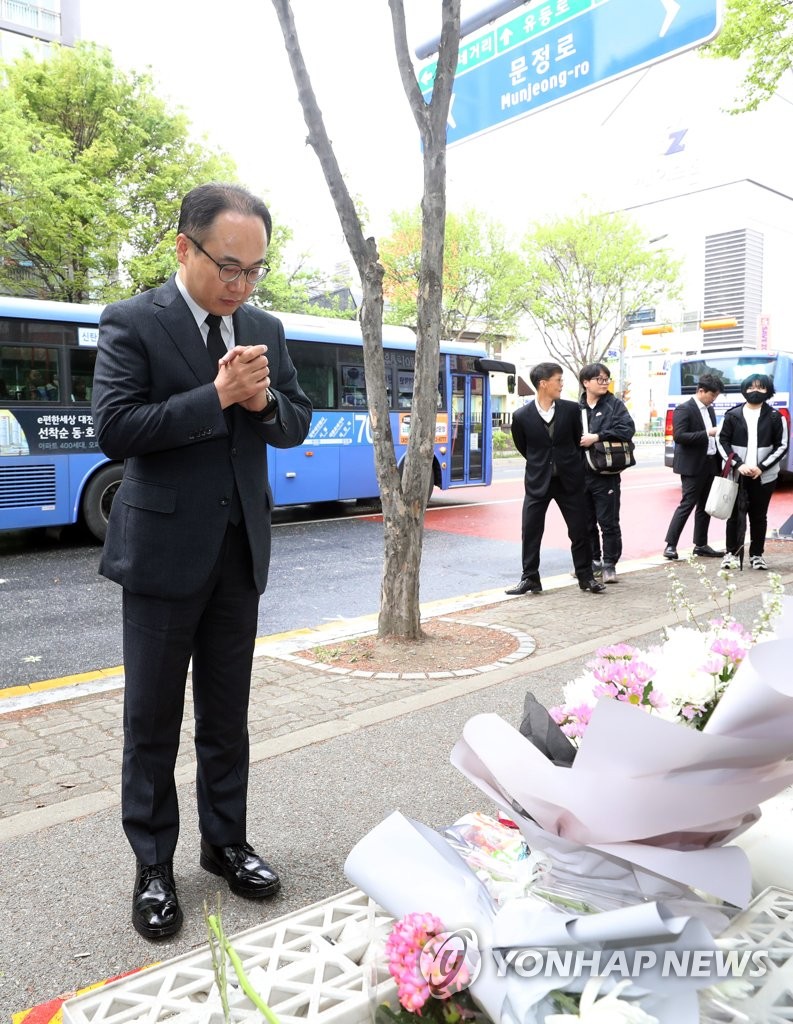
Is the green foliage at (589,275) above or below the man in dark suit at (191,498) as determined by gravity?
above

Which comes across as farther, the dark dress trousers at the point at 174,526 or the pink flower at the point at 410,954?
the dark dress trousers at the point at 174,526

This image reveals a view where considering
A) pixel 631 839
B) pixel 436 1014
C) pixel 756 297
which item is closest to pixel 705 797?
pixel 631 839

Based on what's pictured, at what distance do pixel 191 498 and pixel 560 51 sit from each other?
16.8ft

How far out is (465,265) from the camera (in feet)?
108

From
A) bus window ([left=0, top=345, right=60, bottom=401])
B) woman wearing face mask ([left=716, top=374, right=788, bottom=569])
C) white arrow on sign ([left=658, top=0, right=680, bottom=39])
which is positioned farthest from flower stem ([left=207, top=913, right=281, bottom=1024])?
bus window ([left=0, top=345, right=60, bottom=401])

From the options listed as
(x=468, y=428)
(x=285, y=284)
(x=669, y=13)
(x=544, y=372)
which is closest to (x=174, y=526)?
(x=669, y=13)

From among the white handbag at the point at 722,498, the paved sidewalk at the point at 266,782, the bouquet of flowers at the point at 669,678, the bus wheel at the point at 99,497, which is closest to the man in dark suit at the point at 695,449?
the white handbag at the point at 722,498

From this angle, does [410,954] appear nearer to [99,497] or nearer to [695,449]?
[695,449]

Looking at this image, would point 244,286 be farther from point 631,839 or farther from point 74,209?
point 74,209

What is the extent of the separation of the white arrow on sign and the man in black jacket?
2757 millimetres

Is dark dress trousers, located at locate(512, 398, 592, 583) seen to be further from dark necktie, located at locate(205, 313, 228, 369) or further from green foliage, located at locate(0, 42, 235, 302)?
green foliage, located at locate(0, 42, 235, 302)

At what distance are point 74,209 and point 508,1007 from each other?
21.4 metres

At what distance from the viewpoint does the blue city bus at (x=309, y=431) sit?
976 centimetres

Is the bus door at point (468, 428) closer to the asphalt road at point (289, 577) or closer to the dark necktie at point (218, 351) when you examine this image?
the asphalt road at point (289, 577)
